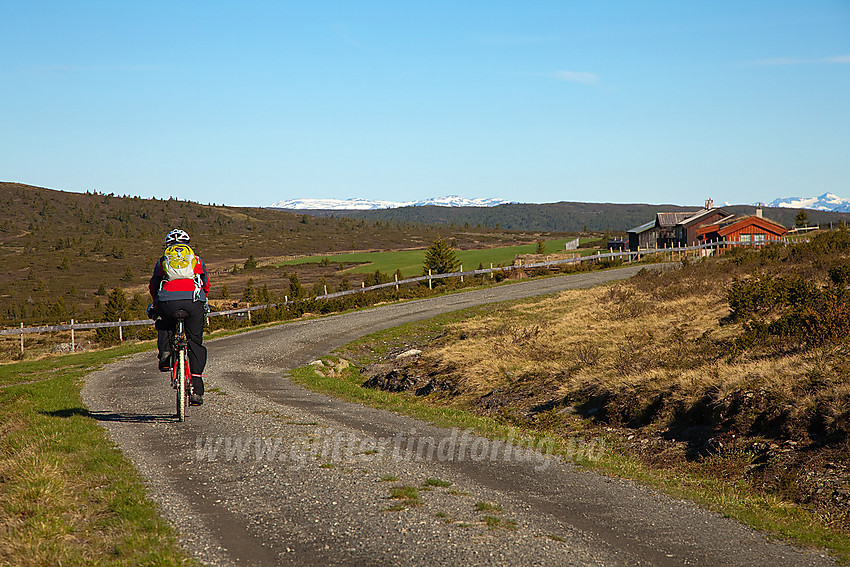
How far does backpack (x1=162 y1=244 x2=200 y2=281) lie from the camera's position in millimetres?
9789

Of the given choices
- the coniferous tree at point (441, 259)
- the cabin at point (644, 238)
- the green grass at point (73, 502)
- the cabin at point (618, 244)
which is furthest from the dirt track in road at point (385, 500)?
the cabin at point (618, 244)

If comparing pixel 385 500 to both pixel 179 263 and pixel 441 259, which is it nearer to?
pixel 179 263

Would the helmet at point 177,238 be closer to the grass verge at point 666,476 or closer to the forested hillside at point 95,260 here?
the grass verge at point 666,476

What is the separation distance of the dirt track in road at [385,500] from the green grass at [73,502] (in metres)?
0.27

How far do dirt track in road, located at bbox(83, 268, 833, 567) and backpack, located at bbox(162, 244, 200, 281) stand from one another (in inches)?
91.8

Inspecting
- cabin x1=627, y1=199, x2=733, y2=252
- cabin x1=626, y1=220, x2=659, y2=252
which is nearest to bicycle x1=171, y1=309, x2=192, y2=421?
cabin x1=627, y1=199, x2=733, y2=252

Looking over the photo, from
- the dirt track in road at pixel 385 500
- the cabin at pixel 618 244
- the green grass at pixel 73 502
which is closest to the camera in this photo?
the green grass at pixel 73 502

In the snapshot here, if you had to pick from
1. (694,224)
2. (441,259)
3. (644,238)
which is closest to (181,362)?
(441,259)

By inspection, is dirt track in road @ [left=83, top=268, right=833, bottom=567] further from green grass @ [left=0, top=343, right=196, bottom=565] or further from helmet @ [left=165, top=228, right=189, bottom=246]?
helmet @ [left=165, top=228, right=189, bottom=246]

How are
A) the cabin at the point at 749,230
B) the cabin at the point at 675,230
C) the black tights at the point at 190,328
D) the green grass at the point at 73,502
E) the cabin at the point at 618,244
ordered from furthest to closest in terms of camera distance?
the cabin at the point at 618,244, the cabin at the point at 675,230, the cabin at the point at 749,230, the black tights at the point at 190,328, the green grass at the point at 73,502

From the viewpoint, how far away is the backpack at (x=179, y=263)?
9.79 meters

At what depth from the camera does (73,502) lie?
22.2 ft

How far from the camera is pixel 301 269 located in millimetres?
131125

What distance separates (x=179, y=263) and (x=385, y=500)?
16.0ft
